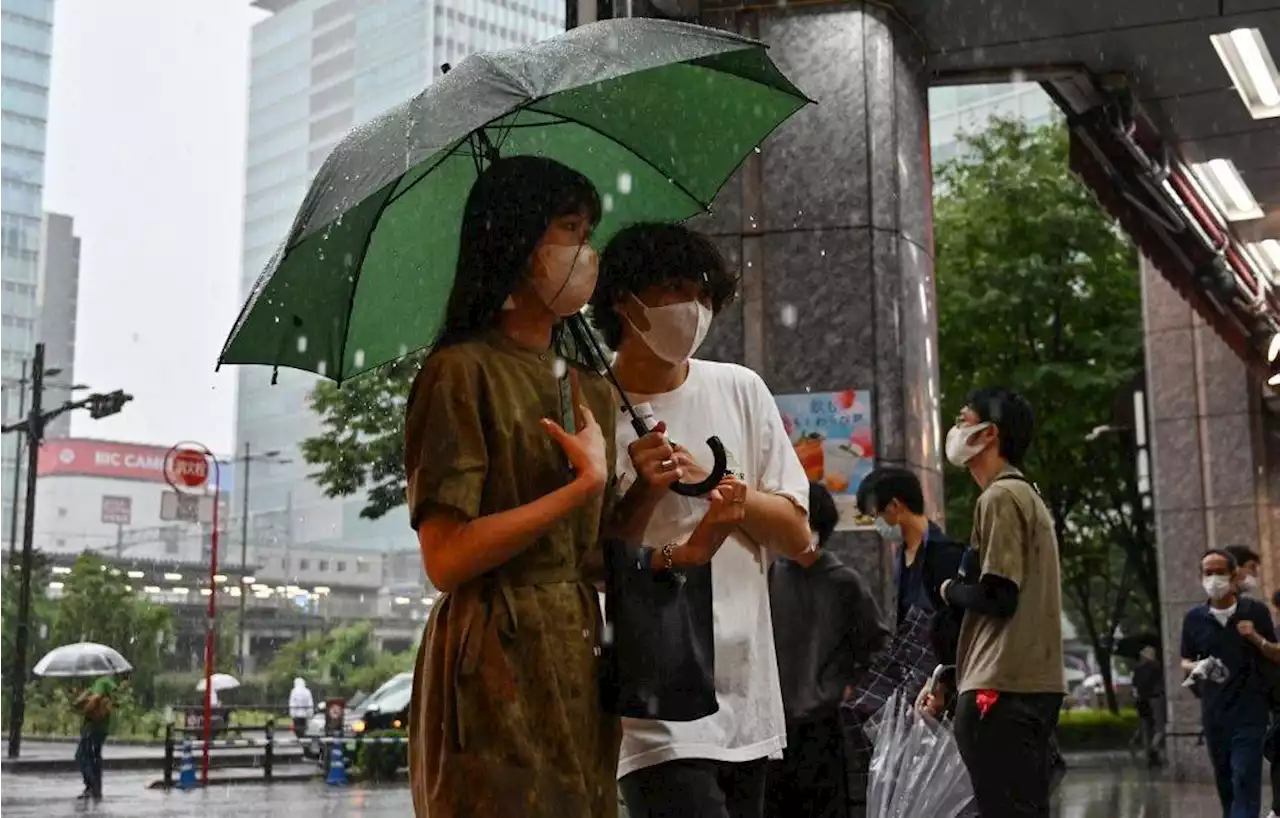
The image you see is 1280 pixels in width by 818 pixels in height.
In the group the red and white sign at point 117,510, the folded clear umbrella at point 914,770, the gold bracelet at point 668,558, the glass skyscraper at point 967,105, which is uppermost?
the glass skyscraper at point 967,105

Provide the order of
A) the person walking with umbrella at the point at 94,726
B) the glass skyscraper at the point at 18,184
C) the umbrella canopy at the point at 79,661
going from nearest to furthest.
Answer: the glass skyscraper at the point at 18,184 < the umbrella canopy at the point at 79,661 < the person walking with umbrella at the point at 94,726

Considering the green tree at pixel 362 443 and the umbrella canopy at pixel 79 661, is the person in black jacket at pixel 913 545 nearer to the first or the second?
the green tree at pixel 362 443

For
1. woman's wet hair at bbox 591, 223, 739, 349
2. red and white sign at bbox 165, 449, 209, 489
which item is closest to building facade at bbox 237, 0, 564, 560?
red and white sign at bbox 165, 449, 209, 489

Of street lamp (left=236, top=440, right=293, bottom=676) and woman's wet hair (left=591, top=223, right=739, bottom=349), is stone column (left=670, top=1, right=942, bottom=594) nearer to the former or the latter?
street lamp (left=236, top=440, right=293, bottom=676)

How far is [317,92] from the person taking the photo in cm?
842

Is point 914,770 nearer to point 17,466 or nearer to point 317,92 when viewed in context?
point 17,466

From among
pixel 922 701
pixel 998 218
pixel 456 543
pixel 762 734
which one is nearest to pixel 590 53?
pixel 456 543

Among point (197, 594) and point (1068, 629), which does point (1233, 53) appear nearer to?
point (197, 594)

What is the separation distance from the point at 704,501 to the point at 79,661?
19.3 ft

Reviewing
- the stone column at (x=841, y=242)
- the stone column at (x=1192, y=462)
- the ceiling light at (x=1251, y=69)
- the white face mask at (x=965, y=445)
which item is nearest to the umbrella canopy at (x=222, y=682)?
the stone column at (x=841, y=242)

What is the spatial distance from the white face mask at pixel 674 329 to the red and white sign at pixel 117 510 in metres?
5.89

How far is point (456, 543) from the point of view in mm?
2590

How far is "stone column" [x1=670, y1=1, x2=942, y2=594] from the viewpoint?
7852mm

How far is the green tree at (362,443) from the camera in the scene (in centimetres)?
756
